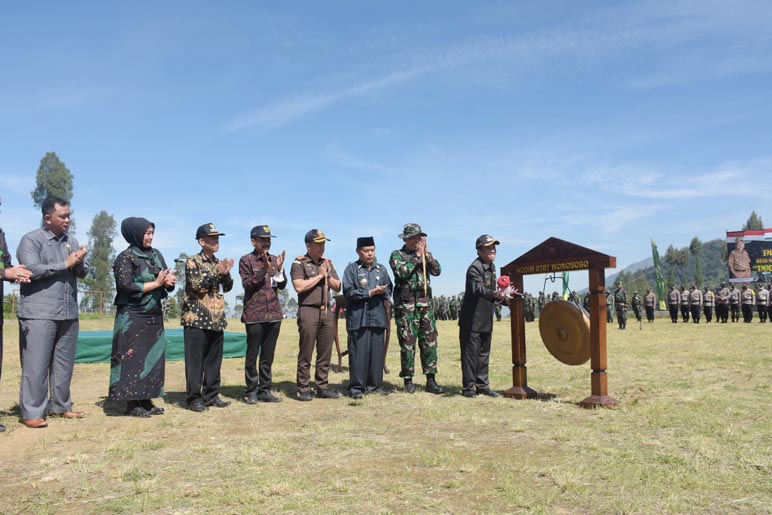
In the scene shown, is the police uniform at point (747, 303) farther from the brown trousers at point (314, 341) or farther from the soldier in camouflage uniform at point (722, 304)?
the brown trousers at point (314, 341)

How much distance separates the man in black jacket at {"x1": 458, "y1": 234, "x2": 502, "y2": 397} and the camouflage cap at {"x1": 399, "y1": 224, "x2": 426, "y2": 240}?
771 millimetres

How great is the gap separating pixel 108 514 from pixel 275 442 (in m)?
1.73

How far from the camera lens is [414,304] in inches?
307

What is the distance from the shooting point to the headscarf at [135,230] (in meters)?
6.32

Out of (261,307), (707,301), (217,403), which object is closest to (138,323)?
(217,403)

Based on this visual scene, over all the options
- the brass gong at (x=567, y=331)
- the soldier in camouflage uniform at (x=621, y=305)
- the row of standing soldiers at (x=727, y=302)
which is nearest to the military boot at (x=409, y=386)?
the brass gong at (x=567, y=331)

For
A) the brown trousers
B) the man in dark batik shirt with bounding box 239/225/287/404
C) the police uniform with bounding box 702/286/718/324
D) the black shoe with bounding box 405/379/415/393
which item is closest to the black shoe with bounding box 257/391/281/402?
the man in dark batik shirt with bounding box 239/225/287/404

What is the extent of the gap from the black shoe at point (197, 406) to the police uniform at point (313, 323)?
3.99ft

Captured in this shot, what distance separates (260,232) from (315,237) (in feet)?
2.37

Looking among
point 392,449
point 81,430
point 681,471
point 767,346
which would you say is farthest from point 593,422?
point 767,346

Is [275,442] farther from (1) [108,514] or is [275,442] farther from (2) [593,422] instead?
(2) [593,422]

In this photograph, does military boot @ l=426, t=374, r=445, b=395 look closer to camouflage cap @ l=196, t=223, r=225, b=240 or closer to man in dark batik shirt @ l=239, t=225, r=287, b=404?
man in dark batik shirt @ l=239, t=225, r=287, b=404

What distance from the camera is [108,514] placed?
10.9ft

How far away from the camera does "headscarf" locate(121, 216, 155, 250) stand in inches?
249
